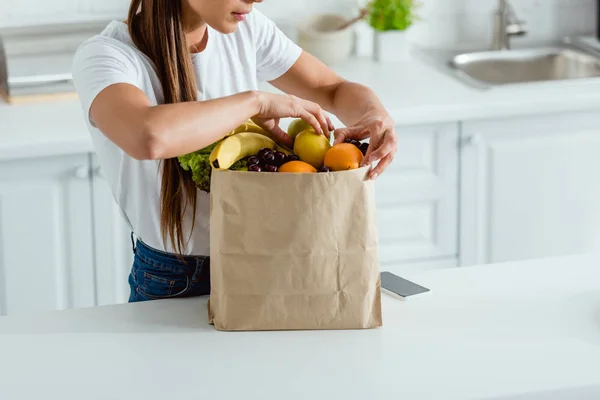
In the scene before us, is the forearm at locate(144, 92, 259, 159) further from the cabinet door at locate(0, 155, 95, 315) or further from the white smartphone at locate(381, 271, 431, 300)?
the cabinet door at locate(0, 155, 95, 315)

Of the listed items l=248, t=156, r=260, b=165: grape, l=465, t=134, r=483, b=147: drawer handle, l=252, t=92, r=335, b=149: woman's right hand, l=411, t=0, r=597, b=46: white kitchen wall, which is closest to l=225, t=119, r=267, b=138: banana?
l=252, t=92, r=335, b=149: woman's right hand

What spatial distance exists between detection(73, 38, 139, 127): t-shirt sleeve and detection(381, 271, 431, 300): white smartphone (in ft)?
1.78

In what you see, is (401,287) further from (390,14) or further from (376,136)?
(390,14)

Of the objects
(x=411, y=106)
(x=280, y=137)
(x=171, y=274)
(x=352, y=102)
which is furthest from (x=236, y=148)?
(x=411, y=106)

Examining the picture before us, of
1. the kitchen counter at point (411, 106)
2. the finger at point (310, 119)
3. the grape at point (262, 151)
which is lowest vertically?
the kitchen counter at point (411, 106)

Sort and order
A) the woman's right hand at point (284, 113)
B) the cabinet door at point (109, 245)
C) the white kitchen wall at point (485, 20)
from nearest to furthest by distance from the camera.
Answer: the woman's right hand at point (284, 113), the cabinet door at point (109, 245), the white kitchen wall at point (485, 20)

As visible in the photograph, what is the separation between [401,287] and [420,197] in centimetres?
121

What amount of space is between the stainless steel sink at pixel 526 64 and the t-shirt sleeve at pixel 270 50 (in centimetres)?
133

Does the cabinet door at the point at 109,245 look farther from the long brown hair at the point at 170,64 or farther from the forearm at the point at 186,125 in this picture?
the forearm at the point at 186,125

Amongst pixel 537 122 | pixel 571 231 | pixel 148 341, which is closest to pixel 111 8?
pixel 537 122

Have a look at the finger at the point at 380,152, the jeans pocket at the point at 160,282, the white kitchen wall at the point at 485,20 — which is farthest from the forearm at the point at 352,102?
the white kitchen wall at the point at 485,20

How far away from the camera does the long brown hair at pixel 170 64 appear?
1765mm

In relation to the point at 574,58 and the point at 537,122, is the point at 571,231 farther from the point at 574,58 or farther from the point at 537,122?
the point at 574,58

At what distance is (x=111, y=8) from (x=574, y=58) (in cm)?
148
